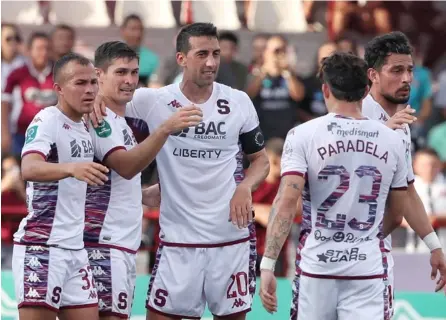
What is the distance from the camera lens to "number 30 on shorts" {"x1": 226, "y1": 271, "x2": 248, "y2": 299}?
322 inches

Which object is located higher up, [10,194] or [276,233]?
[276,233]

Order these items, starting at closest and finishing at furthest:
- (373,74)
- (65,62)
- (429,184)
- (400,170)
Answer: (400,170)
(65,62)
(373,74)
(429,184)

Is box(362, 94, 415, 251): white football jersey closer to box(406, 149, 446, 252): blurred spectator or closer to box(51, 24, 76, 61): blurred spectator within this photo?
box(406, 149, 446, 252): blurred spectator

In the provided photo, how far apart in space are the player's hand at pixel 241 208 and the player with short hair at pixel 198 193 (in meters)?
0.08

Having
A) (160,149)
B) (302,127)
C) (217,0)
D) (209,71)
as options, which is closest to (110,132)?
(160,149)

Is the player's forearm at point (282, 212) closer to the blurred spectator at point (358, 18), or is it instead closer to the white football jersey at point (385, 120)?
the white football jersey at point (385, 120)

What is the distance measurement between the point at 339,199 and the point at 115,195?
1723 mm

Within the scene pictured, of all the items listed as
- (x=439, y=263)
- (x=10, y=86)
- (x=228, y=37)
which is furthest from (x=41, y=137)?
(x=228, y=37)

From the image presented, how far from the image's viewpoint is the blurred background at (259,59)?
1327cm

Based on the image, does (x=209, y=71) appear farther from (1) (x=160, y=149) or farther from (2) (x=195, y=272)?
(2) (x=195, y=272)

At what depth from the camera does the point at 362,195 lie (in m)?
7.03

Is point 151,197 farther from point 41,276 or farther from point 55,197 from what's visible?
point 41,276

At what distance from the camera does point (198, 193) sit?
812 centimetres

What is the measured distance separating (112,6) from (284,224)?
10023mm
